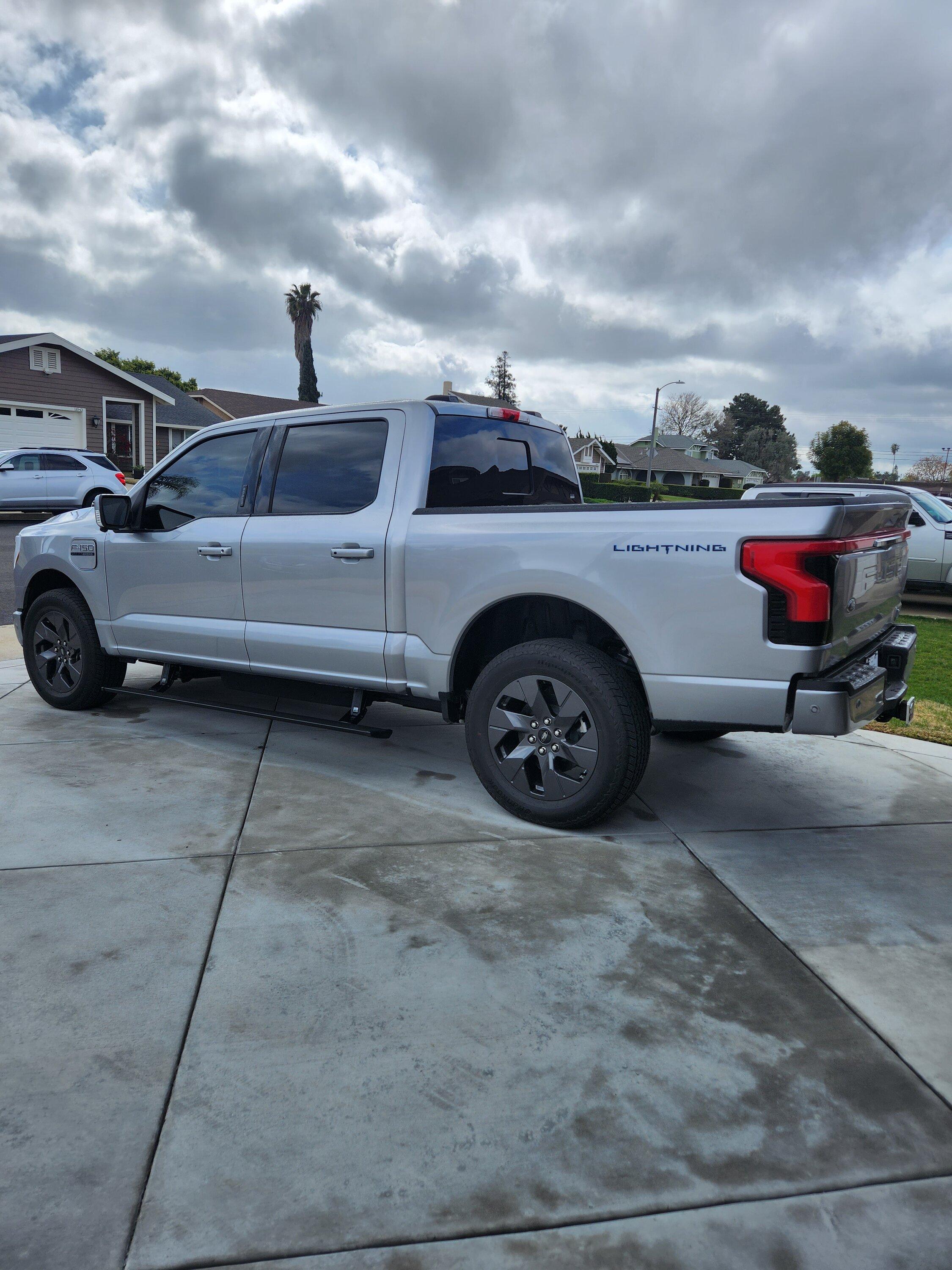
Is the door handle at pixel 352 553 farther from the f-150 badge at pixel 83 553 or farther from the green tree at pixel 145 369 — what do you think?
the green tree at pixel 145 369

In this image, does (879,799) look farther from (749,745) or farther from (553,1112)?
(553,1112)

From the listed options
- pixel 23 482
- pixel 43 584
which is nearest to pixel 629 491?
pixel 23 482

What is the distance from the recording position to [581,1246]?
6.22 ft

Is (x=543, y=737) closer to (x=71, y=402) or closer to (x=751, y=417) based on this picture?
(x=71, y=402)

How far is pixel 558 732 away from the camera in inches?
157

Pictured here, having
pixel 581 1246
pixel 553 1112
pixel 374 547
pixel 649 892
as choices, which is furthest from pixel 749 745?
pixel 581 1246

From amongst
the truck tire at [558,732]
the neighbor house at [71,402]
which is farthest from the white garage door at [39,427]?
the truck tire at [558,732]

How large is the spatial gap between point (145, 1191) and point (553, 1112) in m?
0.99

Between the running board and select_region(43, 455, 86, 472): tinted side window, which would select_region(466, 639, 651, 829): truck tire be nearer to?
the running board

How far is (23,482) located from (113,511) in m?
18.4

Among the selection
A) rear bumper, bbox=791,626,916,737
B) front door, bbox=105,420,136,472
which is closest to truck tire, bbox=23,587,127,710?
rear bumper, bbox=791,626,916,737

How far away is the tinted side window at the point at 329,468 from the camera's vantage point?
4.65 metres

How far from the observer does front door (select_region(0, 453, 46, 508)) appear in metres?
21.3

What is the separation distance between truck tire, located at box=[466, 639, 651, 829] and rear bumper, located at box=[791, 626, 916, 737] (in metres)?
0.73
